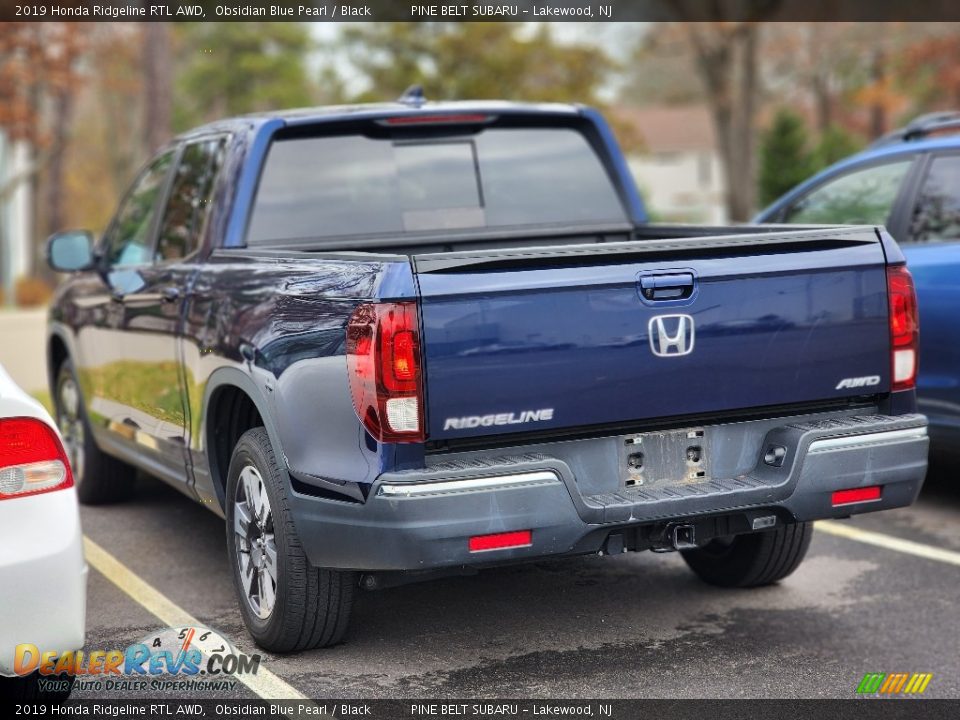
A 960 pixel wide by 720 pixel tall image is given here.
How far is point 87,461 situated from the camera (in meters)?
7.32

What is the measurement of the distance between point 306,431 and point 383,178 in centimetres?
196

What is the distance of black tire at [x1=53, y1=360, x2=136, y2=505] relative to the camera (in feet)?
23.9

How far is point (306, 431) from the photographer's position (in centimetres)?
435

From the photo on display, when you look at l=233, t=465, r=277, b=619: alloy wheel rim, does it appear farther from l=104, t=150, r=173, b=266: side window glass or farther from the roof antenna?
the roof antenna

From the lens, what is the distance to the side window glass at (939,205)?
688 centimetres

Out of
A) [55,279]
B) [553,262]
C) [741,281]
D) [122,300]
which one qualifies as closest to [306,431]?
[553,262]

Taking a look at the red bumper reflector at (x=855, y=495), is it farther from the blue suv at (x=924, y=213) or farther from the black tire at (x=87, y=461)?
the black tire at (x=87, y=461)

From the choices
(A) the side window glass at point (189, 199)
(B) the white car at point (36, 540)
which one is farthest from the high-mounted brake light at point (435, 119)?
(B) the white car at point (36, 540)

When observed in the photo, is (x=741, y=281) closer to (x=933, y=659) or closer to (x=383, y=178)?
(x=933, y=659)

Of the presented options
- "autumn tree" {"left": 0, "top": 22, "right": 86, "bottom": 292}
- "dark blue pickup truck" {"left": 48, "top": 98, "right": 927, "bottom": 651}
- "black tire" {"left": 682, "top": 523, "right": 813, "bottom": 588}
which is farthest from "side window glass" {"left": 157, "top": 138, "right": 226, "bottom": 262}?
"autumn tree" {"left": 0, "top": 22, "right": 86, "bottom": 292}

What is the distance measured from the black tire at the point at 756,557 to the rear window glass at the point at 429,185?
5.66ft

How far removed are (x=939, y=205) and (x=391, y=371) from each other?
13.4 ft

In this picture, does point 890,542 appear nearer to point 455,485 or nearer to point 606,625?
point 606,625

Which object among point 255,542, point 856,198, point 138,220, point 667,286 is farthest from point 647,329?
point 856,198
